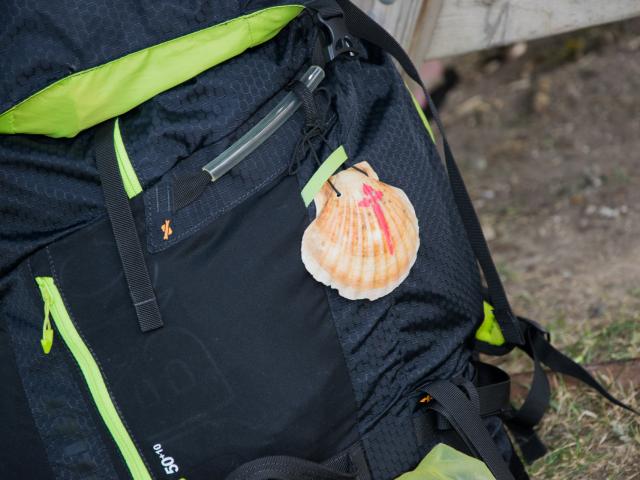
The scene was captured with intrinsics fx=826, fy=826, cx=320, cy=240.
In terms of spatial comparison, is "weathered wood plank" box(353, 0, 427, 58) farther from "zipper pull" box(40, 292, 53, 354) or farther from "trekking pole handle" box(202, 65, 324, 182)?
"zipper pull" box(40, 292, 53, 354)

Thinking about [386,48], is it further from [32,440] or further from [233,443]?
[32,440]

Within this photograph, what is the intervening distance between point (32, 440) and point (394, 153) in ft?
2.18

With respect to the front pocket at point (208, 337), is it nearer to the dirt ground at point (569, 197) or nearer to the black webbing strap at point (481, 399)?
the black webbing strap at point (481, 399)

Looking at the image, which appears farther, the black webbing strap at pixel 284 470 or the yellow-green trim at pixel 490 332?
the yellow-green trim at pixel 490 332

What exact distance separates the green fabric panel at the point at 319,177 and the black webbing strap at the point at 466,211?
0.22m

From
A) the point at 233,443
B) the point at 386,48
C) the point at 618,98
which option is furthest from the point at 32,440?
the point at 618,98

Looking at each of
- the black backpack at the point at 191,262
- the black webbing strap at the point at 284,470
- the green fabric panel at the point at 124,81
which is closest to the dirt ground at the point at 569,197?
the black backpack at the point at 191,262

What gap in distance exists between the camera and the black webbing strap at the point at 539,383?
1366 millimetres

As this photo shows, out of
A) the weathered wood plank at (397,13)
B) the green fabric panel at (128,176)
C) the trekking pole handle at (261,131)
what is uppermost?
the green fabric panel at (128,176)

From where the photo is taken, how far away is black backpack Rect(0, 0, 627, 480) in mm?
1087

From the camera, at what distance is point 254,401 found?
1116 mm

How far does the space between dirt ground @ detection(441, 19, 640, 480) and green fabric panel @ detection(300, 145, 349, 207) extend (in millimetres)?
652

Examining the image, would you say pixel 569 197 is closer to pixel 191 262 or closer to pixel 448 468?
pixel 448 468

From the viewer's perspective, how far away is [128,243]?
1.10 m
